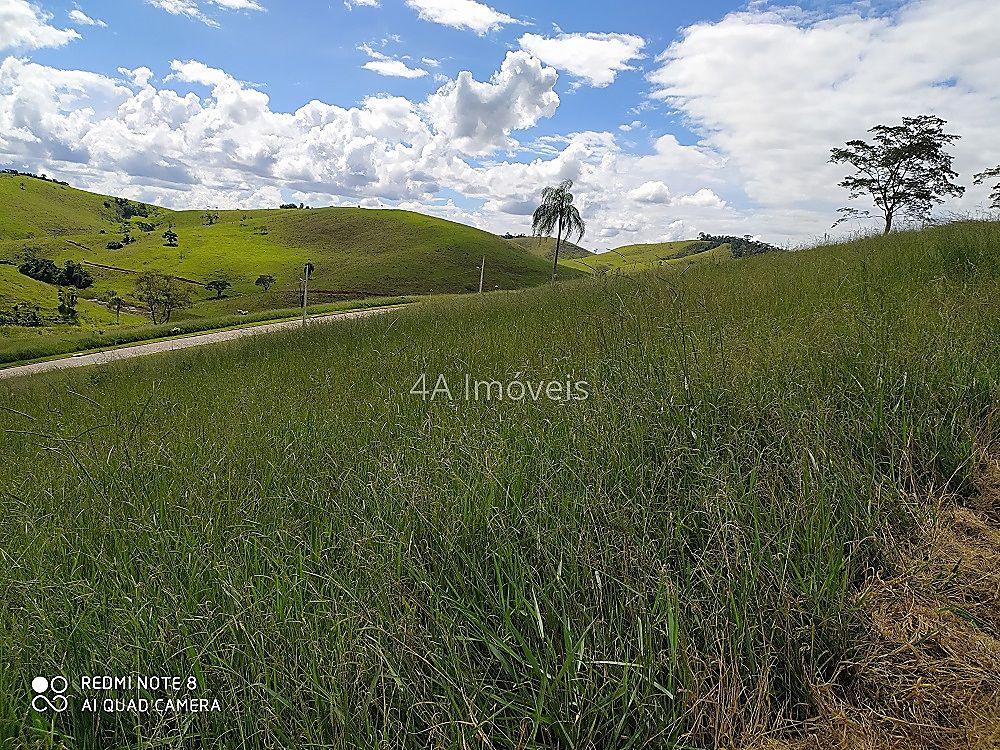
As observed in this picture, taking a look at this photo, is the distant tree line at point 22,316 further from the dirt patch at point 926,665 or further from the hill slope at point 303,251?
the dirt patch at point 926,665

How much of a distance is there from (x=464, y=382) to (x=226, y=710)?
381cm

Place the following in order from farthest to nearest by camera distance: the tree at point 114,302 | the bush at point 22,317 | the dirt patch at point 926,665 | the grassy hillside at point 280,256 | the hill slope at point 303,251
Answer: the hill slope at point 303,251 < the grassy hillside at point 280,256 < the tree at point 114,302 < the bush at point 22,317 < the dirt patch at point 926,665

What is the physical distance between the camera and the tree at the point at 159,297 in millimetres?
82500

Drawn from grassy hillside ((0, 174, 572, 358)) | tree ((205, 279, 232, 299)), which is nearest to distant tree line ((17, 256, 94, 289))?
grassy hillside ((0, 174, 572, 358))

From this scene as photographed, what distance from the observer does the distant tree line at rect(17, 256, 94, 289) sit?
9331cm

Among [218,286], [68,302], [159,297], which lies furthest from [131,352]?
[218,286]

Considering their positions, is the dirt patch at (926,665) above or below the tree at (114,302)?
below

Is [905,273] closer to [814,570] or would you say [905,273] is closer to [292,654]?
[814,570]

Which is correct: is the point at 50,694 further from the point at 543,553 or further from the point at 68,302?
the point at 68,302

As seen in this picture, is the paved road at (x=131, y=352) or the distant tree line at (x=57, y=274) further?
the distant tree line at (x=57, y=274)

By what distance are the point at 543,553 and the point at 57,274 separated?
4652 inches


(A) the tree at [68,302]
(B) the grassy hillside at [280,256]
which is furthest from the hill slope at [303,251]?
(A) the tree at [68,302]

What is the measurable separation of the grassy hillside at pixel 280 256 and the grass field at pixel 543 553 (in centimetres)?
7888

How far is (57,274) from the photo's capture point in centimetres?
9444
